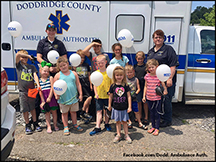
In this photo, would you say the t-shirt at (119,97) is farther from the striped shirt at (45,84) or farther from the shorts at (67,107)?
the striped shirt at (45,84)

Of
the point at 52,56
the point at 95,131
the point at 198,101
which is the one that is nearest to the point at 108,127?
the point at 95,131

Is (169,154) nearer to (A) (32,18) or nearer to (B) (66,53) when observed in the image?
(B) (66,53)

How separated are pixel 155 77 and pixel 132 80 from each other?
456mm

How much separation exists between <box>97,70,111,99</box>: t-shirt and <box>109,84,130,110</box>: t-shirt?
31 centimetres

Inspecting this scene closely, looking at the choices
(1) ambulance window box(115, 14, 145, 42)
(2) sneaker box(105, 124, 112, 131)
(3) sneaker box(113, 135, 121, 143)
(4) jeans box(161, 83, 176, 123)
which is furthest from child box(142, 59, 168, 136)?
(1) ambulance window box(115, 14, 145, 42)

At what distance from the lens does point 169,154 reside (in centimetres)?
304

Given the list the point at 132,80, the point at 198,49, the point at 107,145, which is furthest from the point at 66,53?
the point at 198,49

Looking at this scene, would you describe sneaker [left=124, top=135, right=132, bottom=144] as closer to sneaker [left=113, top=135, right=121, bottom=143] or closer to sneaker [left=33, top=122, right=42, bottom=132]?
sneaker [left=113, top=135, right=121, bottom=143]

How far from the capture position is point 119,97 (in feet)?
10.5

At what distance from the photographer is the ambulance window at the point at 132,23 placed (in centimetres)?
404

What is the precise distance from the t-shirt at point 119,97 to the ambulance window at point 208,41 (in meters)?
2.46

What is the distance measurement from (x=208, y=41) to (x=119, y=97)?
9.27 ft

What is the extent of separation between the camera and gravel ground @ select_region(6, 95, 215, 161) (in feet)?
9.72

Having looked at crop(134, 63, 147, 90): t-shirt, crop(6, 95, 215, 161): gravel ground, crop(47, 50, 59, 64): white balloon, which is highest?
crop(47, 50, 59, 64): white balloon
